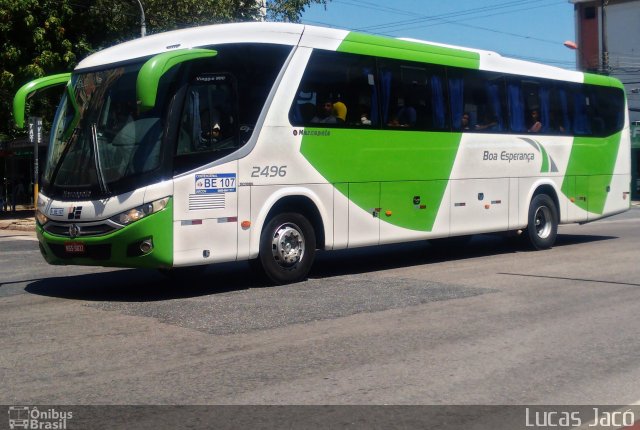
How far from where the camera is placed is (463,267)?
45.9 ft

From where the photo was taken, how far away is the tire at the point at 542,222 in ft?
54.2

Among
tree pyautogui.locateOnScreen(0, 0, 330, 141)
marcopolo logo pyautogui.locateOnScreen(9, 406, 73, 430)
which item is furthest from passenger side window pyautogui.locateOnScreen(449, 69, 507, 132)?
tree pyautogui.locateOnScreen(0, 0, 330, 141)

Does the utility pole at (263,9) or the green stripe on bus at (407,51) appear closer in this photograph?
the green stripe on bus at (407,51)

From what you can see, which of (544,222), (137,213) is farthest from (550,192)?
(137,213)

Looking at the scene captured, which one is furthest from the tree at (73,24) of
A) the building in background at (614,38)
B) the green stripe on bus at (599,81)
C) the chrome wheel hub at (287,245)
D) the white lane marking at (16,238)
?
the building in background at (614,38)

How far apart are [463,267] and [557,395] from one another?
7.76 meters

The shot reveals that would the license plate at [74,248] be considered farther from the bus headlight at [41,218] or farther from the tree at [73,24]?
the tree at [73,24]

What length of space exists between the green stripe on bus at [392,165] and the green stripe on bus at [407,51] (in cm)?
119

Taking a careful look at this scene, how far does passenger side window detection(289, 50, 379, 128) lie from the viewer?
39.5ft

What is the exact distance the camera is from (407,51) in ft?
45.5

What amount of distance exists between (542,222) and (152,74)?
9648 millimetres

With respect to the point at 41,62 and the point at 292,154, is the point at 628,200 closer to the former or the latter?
the point at 292,154

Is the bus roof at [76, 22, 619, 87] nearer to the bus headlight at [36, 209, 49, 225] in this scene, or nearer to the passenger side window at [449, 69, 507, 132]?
the passenger side window at [449, 69, 507, 132]

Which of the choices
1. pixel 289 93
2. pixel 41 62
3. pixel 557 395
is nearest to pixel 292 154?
pixel 289 93
